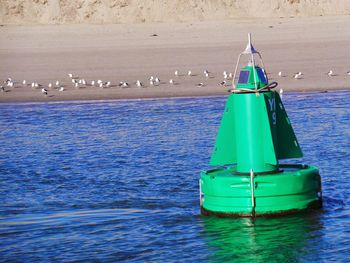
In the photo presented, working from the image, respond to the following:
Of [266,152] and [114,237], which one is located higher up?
[266,152]

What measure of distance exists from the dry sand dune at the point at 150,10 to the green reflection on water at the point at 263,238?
104 ft

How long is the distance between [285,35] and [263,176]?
A: 24010 mm

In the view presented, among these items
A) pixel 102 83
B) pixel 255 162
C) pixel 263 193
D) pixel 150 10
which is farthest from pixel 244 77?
pixel 150 10

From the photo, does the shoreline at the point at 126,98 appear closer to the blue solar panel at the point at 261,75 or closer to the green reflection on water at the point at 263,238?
the blue solar panel at the point at 261,75

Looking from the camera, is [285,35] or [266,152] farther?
[285,35]

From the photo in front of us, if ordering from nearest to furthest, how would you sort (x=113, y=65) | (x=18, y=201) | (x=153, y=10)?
(x=18, y=201)
(x=113, y=65)
(x=153, y=10)

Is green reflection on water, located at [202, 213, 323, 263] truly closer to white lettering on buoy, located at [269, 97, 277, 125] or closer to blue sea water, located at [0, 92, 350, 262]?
blue sea water, located at [0, 92, 350, 262]

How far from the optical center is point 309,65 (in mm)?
27859

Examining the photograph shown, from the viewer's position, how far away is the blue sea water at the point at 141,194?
34.3ft

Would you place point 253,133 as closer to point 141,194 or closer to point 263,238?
point 263,238

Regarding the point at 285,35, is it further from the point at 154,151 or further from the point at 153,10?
the point at 154,151

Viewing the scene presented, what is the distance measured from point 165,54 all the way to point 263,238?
20.7m

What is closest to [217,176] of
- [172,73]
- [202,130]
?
[202,130]

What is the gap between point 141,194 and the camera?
12906 millimetres
